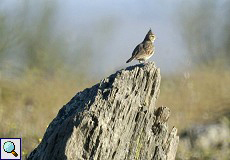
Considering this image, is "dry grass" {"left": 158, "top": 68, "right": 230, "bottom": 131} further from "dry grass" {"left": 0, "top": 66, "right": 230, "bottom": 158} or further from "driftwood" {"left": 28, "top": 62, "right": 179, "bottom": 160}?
"driftwood" {"left": 28, "top": 62, "right": 179, "bottom": 160}

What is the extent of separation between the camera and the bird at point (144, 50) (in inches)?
346

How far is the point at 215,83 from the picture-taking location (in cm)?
1814

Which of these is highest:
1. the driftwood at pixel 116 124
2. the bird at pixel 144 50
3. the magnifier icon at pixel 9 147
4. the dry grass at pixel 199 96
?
the dry grass at pixel 199 96

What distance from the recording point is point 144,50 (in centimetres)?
886

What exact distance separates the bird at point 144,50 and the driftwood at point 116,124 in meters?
3.14

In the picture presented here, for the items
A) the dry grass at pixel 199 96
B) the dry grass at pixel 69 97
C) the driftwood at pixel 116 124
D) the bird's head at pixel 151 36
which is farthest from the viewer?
the dry grass at pixel 199 96

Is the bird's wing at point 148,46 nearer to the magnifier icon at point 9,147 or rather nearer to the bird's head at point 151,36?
the bird's head at point 151,36

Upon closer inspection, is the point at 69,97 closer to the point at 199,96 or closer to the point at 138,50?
the point at 199,96

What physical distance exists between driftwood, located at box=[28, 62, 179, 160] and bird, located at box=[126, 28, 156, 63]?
314cm

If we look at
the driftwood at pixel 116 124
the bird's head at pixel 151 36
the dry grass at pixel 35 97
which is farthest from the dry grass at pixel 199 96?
the driftwood at pixel 116 124

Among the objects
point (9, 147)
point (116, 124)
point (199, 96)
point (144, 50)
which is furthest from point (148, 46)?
point (199, 96)

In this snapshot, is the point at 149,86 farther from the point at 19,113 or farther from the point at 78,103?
the point at 19,113

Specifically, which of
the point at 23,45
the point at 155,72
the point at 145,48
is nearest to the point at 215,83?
the point at 23,45

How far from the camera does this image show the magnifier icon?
695cm
